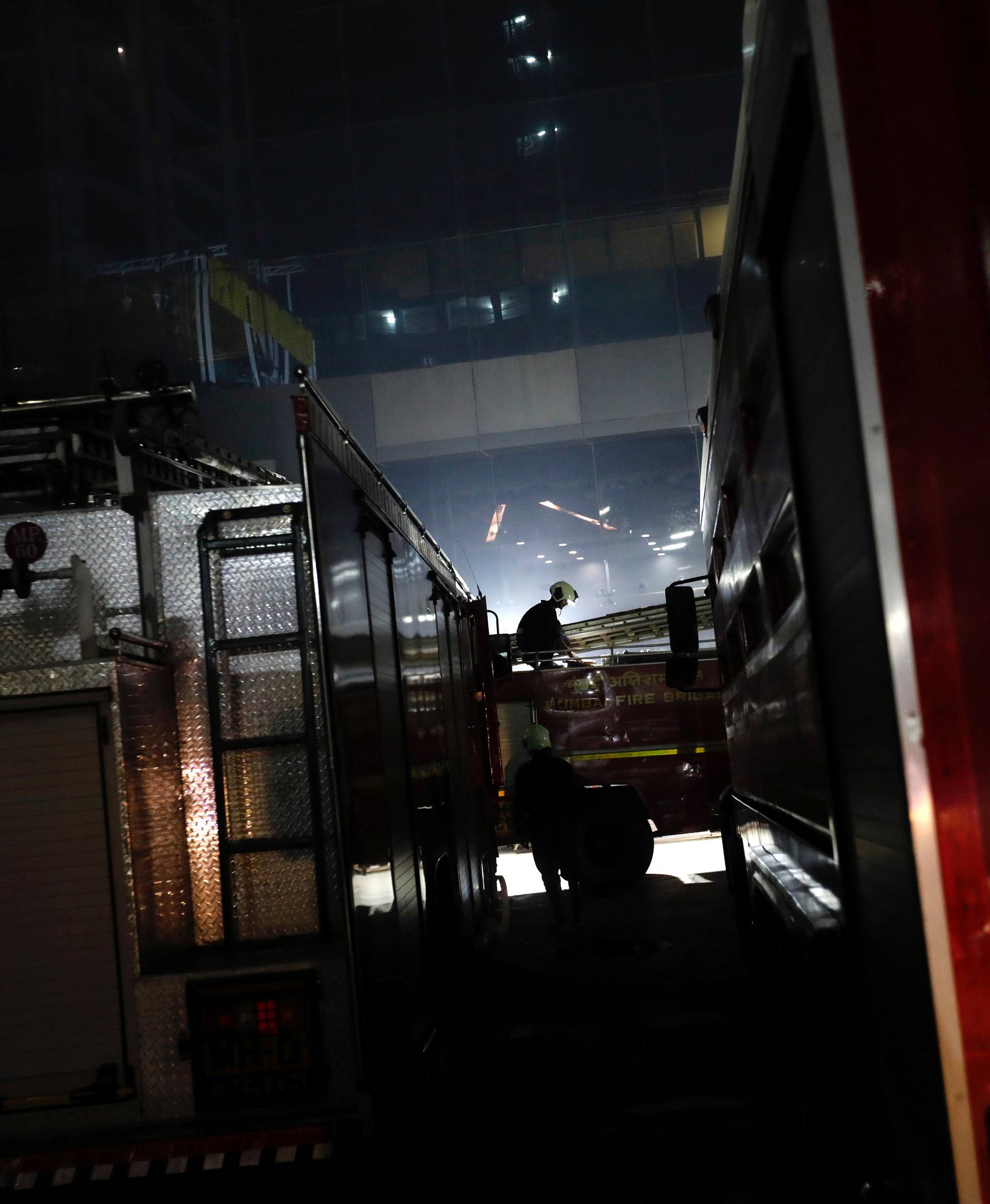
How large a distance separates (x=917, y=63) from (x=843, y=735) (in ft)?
4.41

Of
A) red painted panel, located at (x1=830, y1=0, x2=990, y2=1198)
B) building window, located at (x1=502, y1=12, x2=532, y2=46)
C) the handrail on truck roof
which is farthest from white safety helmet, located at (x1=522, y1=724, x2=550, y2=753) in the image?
building window, located at (x1=502, y1=12, x2=532, y2=46)

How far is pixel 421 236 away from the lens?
Result: 21.9 m

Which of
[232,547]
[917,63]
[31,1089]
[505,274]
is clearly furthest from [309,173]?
[917,63]

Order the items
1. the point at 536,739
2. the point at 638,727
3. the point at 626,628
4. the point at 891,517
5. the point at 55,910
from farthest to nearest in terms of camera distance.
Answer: the point at 626,628 < the point at 638,727 < the point at 536,739 < the point at 55,910 < the point at 891,517

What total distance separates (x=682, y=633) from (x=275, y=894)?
4073mm

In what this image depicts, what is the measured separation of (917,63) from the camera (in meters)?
2.06

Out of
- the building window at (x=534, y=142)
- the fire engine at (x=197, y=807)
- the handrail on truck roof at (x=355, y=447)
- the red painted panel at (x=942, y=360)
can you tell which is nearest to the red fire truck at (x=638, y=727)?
the handrail on truck roof at (x=355, y=447)

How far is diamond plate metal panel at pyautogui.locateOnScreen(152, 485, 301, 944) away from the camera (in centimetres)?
516

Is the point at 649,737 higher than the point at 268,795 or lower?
lower

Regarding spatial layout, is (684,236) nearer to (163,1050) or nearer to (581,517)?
(581,517)

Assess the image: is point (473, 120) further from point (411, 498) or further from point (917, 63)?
point (917, 63)

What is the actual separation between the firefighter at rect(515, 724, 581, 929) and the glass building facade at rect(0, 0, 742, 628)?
11.3 m

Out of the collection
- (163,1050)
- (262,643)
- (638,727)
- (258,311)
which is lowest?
(163,1050)

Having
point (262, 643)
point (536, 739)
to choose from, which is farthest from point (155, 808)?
point (536, 739)
